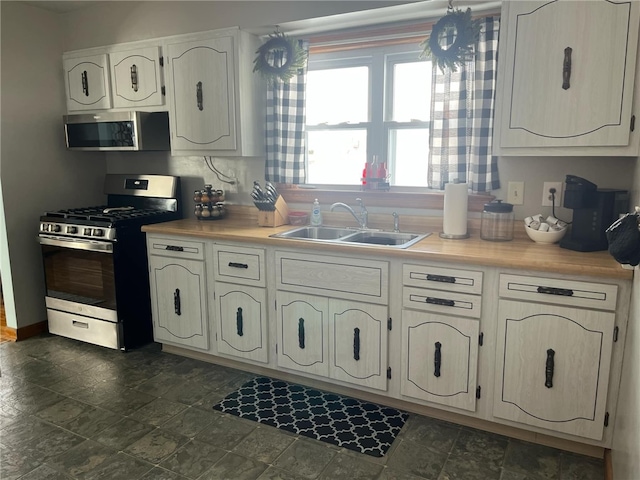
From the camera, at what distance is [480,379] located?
86.4 inches

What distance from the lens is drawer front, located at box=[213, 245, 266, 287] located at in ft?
8.79

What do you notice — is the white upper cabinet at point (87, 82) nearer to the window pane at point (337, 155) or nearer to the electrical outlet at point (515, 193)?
the window pane at point (337, 155)

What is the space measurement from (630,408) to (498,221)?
1027 mm

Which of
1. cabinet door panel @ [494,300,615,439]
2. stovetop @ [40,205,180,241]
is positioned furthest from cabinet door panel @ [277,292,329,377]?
stovetop @ [40,205,180,241]

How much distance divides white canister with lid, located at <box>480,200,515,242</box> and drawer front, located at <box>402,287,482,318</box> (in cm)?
44

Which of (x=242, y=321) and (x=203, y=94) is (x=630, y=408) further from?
(x=203, y=94)

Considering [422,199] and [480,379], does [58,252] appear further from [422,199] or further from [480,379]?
[480,379]

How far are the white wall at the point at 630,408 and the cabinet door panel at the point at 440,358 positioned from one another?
0.57m

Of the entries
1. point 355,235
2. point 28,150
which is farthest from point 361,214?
point 28,150

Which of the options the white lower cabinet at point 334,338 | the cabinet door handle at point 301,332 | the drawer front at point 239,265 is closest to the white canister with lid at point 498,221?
the white lower cabinet at point 334,338

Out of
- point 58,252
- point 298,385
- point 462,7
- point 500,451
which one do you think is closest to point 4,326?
point 58,252

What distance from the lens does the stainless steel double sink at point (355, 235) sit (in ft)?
8.82

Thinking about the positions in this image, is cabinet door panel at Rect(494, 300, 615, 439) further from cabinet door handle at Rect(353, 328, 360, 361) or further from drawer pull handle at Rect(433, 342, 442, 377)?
cabinet door handle at Rect(353, 328, 360, 361)

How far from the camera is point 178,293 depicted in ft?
9.86
